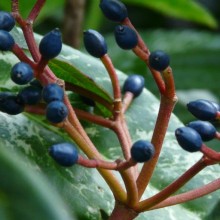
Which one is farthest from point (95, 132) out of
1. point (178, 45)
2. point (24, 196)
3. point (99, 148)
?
point (178, 45)

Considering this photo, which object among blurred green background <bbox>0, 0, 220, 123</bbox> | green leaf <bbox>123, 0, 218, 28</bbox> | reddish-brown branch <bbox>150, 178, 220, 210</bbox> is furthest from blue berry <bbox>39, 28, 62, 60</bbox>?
green leaf <bbox>123, 0, 218, 28</bbox>

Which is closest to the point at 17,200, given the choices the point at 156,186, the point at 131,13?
the point at 156,186

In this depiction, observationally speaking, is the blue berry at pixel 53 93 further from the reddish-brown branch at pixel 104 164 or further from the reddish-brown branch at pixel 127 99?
the reddish-brown branch at pixel 127 99

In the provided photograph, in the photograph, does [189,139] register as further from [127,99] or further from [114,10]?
[127,99]

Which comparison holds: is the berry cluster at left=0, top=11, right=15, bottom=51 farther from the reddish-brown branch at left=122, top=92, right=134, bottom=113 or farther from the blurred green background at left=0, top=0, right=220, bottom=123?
the blurred green background at left=0, top=0, right=220, bottom=123

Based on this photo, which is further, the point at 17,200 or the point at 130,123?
the point at 130,123

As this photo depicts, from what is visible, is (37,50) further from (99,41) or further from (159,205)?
(159,205)
